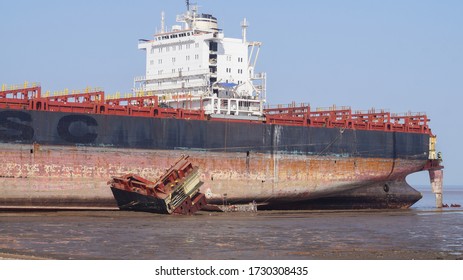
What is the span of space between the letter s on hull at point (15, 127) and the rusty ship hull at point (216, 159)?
43mm

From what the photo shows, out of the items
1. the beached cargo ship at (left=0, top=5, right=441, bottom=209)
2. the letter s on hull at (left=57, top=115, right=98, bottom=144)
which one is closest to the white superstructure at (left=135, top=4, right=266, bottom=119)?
the beached cargo ship at (left=0, top=5, right=441, bottom=209)

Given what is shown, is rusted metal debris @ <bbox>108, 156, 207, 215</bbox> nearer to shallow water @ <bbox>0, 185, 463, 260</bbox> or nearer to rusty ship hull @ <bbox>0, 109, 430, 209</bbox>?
shallow water @ <bbox>0, 185, 463, 260</bbox>

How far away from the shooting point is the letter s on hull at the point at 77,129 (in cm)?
3756

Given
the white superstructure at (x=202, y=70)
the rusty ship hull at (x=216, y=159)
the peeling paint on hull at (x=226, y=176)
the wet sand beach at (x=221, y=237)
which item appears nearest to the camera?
the wet sand beach at (x=221, y=237)

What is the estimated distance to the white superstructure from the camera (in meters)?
48.4

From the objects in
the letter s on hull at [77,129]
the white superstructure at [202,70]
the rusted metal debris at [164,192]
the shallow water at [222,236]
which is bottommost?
the shallow water at [222,236]

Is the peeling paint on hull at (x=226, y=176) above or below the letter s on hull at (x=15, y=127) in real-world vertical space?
below

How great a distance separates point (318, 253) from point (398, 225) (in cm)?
1228

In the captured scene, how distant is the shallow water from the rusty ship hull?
167 cm

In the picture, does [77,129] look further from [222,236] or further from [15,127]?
[222,236]

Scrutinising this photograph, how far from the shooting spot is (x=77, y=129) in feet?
125

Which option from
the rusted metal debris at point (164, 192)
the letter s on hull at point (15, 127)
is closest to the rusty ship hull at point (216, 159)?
the letter s on hull at point (15, 127)

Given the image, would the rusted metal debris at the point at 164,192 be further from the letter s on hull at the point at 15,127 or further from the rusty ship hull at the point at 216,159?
the letter s on hull at the point at 15,127
